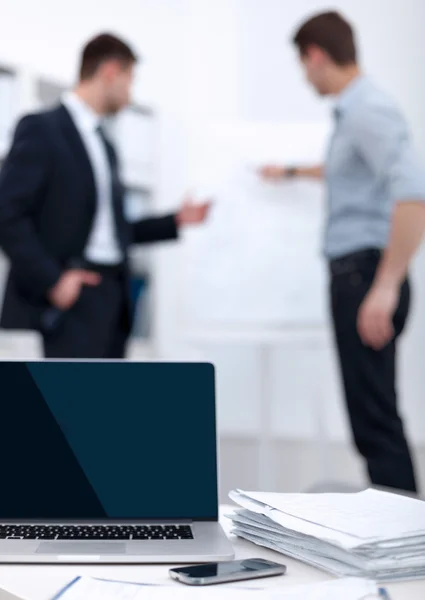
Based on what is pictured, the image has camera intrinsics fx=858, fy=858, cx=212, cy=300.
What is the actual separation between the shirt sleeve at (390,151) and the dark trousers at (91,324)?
0.81 meters

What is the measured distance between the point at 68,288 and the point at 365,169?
86 cm

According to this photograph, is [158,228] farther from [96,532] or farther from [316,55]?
[96,532]

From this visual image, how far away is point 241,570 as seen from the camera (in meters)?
0.83

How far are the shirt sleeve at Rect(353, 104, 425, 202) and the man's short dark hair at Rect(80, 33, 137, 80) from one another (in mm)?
778

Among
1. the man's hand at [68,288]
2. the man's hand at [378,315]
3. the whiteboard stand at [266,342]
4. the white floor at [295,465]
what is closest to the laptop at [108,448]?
the man's hand at [378,315]

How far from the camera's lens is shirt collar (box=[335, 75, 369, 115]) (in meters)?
2.32

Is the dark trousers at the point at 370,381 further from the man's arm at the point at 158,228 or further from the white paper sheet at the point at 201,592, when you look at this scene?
the white paper sheet at the point at 201,592

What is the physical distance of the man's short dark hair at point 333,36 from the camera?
2.41 m

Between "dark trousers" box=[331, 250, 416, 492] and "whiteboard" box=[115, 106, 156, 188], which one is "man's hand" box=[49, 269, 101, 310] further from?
"whiteboard" box=[115, 106, 156, 188]

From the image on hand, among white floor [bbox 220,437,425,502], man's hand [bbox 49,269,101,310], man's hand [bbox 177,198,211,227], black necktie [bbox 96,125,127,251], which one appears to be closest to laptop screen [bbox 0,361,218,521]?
man's hand [bbox 49,269,101,310]

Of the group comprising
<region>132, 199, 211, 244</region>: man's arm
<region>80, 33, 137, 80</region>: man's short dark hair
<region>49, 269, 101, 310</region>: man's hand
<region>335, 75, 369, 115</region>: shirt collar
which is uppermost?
<region>80, 33, 137, 80</region>: man's short dark hair

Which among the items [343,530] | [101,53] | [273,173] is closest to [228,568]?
[343,530]

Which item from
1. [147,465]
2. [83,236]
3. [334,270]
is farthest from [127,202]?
[147,465]

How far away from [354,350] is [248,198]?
1.16 meters
